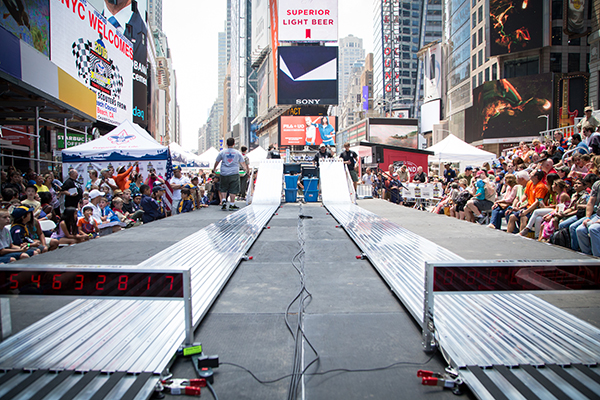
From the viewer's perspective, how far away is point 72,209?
700 cm

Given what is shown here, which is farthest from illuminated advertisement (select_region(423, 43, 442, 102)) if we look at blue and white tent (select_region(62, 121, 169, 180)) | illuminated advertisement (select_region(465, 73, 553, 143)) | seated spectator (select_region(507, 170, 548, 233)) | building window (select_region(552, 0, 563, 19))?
seated spectator (select_region(507, 170, 548, 233))

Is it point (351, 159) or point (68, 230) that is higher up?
point (351, 159)

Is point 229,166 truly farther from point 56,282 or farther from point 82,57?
point 82,57

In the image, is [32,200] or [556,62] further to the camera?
[556,62]

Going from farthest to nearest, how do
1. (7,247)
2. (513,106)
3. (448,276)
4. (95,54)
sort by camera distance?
(513,106) → (95,54) → (7,247) → (448,276)

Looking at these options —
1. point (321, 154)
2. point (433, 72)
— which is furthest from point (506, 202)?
point (433, 72)

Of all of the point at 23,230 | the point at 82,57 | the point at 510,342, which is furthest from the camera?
the point at 82,57

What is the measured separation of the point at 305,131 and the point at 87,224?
4229 centimetres

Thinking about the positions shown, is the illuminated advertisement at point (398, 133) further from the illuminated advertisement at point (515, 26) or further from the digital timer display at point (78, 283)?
the digital timer display at point (78, 283)

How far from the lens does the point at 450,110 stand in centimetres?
6006

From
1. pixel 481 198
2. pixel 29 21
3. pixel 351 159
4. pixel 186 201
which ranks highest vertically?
pixel 29 21

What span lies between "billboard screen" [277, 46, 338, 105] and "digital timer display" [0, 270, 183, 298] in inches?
1729

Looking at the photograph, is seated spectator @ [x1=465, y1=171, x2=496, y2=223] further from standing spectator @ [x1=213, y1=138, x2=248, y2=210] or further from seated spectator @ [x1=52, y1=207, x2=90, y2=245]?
seated spectator @ [x1=52, y1=207, x2=90, y2=245]

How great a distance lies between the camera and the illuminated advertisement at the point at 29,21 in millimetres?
13039
